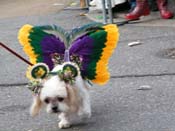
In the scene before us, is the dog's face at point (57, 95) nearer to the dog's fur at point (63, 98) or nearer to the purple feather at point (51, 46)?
the dog's fur at point (63, 98)

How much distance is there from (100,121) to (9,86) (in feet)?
6.94

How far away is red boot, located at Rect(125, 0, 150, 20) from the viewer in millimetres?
11766

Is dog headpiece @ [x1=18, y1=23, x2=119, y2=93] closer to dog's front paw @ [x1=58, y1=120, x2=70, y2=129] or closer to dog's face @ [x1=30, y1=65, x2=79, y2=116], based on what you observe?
dog's face @ [x1=30, y1=65, x2=79, y2=116]

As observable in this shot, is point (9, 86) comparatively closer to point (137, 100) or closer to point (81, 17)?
point (137, 100)

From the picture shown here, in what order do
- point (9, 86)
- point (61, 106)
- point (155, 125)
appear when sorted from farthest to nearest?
point (9, 86), point (155, 125), point (61, 106)

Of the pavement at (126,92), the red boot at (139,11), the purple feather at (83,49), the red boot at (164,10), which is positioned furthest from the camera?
the red boot at (139,11)

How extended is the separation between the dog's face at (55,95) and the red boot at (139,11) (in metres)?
6.79

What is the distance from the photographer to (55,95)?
5.09m

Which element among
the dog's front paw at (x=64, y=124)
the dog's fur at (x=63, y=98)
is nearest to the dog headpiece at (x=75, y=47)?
the dog's fur at (x=63, y=98)

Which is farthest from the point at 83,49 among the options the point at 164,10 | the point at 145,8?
the point at 145,8

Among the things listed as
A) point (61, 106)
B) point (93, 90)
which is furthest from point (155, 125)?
point (93, 90)

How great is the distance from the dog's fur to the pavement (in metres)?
0.29

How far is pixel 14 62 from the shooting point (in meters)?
9.12

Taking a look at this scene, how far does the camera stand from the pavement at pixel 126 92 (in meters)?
5.75
